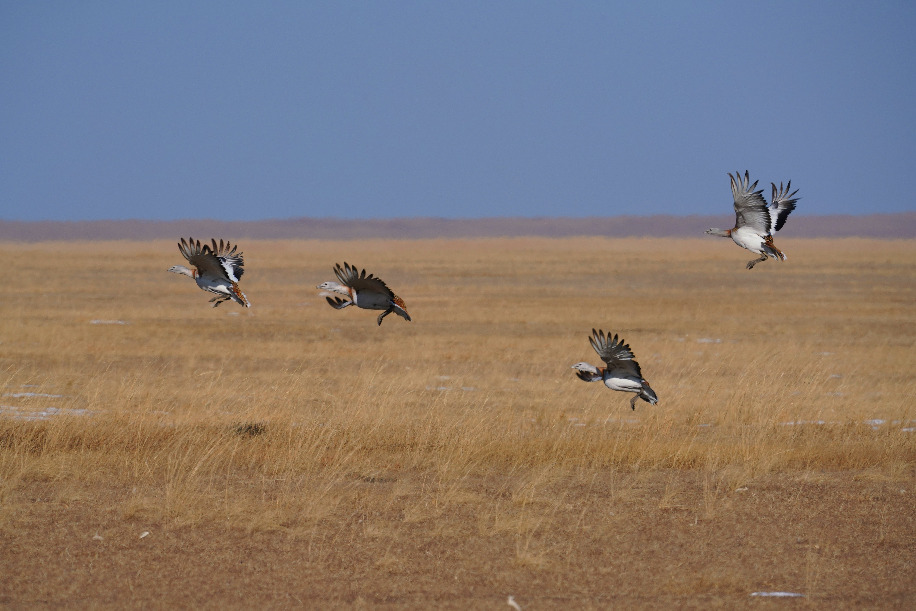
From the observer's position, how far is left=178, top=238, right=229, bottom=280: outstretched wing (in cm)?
847

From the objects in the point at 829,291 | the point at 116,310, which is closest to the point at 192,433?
the point at 116,310

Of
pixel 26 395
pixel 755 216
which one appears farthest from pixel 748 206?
pixel 26 395

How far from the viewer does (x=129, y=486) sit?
1085 cm

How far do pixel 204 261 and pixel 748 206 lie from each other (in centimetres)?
426

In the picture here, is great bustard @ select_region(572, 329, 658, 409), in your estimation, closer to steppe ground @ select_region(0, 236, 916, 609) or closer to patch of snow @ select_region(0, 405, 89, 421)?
steppe ground @ select_region(0, 236, 916, 609)

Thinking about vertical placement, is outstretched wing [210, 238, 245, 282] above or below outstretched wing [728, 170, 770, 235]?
below

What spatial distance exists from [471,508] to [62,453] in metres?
4.76

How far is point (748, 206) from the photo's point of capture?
8250 mm

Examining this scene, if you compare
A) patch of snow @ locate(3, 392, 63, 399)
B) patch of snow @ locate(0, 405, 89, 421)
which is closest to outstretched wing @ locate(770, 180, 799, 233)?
patch of snow @ locate(0, 405, 89, 421)

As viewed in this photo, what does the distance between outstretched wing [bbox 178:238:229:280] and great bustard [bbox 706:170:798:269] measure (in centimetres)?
376

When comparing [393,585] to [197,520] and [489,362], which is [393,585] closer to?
[197,520]

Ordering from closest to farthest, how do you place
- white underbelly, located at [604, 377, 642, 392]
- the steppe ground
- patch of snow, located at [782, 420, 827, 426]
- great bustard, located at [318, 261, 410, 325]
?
great bustard, located at [318, 261, 410, 325]
the steppe ground
white underbelly, located at [604, 377, 642, 392]
patch of snow, located at [782, 420, 827, 426]

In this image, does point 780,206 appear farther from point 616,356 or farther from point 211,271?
point 211,271

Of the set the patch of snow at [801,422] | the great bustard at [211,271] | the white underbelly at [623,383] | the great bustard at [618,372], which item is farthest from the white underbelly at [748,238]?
the patch of snow at [801,422]
